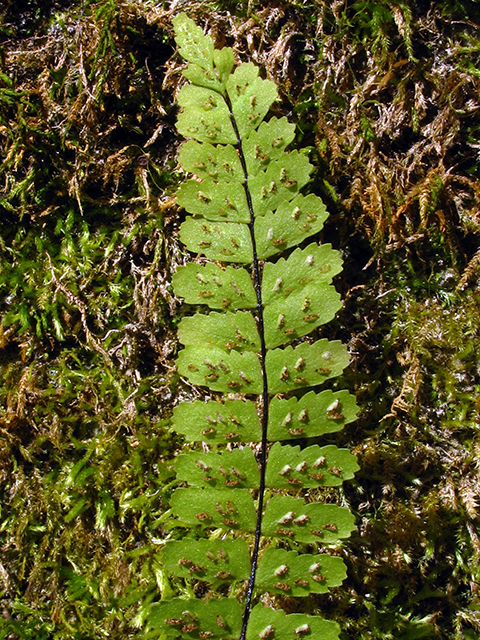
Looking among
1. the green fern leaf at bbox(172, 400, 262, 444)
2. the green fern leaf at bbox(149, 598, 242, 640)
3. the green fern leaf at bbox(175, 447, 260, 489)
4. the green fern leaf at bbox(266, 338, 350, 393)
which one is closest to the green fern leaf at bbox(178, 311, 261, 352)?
the green fern leaf at bbox(266, 338, 350, 393)

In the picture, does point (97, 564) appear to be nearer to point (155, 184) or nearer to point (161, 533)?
point (161, 533)

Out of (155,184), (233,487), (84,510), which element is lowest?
(84,510)

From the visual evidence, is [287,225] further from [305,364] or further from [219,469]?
[219,469]

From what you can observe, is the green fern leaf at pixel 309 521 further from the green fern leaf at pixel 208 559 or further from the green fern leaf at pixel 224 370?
the green fern leaf at pixel 224 370

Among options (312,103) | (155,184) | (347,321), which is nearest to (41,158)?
(155,184)

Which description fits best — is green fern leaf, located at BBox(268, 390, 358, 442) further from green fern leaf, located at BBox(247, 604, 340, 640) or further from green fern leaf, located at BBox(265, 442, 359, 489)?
green fern leaf, located at BBox(247, 604, 340, 640)

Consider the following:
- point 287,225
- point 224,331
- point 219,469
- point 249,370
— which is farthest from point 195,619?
point 287,225

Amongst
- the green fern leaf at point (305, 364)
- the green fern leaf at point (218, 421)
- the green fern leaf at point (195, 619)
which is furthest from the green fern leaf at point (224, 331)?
the green fern leaf at point (195, 619)
